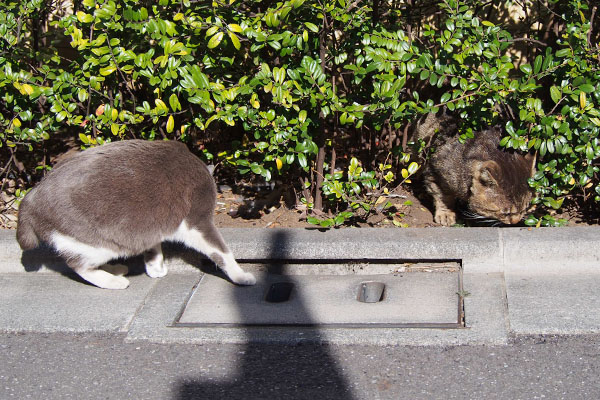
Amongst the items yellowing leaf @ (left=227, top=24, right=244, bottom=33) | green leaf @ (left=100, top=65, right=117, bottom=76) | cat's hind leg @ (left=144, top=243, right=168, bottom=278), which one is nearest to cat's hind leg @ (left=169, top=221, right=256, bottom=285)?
cat's hind leg @ (left=144, top=243, right=168, bottom=278)

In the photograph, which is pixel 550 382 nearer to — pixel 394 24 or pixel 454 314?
pixel 454 314

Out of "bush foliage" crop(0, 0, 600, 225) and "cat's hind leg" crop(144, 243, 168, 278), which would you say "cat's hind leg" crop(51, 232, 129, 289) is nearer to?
"cat's hind leg" crop(144, 243, 168, 278)

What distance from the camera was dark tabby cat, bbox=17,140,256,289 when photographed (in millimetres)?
4520

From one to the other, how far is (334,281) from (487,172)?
1814 millimetres

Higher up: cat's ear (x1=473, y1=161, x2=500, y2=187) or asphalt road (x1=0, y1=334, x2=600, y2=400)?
cat's ear (x1=473, y1=161, x2=500, y2=187)

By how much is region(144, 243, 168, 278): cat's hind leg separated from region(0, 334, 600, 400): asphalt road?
40.4 inches

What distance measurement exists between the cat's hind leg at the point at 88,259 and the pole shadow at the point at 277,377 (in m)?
1.28

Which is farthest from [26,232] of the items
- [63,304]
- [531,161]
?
[531,161]

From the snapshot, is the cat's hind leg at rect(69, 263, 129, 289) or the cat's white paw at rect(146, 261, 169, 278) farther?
the cat's white paw at rect(146, 261, 169, 278)

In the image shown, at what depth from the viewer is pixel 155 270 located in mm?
5145

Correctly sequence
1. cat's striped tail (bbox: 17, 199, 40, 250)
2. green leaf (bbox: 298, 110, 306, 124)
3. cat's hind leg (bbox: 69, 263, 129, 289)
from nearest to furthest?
cat's striped tail (bbox: 17, 199, 40, 250) < cat's hind leg (bbox: 69, 263, 129, 289) < green leaf (bbox: 298, 110, 306, 124)

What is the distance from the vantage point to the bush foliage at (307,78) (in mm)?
4914

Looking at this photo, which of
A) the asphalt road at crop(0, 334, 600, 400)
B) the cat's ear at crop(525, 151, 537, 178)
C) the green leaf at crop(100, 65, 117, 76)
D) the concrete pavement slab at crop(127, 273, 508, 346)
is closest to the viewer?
the asphalt road at crop(0, 334, 600, 400)

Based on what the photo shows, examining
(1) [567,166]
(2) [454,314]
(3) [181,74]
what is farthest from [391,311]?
(3) [181,74]
